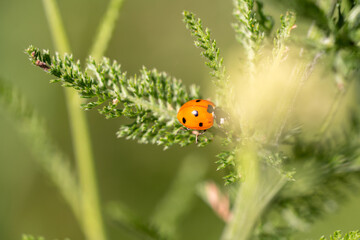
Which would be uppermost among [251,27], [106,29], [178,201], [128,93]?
[106,29]

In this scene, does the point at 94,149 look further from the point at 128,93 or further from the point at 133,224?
the point at 128,93

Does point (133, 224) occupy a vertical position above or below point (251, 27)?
below

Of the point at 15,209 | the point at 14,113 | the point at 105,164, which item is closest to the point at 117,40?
the point at 105,164

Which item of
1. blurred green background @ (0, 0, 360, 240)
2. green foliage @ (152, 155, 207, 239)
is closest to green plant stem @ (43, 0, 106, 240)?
green foliage @ (152, 155, 207, 239)

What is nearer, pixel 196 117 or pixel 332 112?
pixel 196 117

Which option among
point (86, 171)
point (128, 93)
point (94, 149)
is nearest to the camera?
point (128, 93)

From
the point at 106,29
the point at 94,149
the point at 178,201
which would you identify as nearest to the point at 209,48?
the point at 106,29
